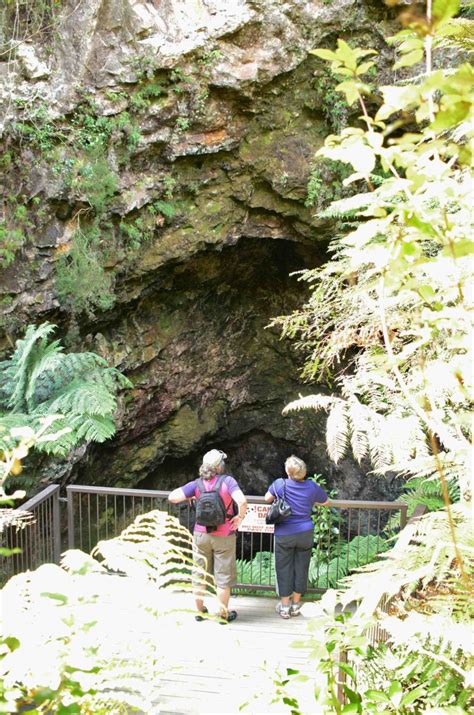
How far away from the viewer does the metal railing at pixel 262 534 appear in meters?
5.16

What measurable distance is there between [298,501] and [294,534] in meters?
0.28

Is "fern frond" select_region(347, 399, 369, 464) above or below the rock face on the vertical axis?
below

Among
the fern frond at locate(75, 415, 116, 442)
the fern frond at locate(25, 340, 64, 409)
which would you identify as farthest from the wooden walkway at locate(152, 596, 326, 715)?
the fern frond at locate(25, 340, 64, 409)

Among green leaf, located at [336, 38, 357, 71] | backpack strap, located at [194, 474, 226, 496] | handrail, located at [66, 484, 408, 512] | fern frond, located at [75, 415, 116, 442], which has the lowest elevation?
handrail, located at [66, 484, 408, 512]

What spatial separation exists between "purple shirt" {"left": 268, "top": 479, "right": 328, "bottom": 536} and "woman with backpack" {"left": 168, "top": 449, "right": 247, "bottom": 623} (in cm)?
38

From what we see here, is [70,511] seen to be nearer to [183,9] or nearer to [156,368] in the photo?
[156,368]

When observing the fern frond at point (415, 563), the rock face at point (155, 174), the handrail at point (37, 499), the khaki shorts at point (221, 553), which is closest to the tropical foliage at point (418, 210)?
the fern frond at point (415, 563)

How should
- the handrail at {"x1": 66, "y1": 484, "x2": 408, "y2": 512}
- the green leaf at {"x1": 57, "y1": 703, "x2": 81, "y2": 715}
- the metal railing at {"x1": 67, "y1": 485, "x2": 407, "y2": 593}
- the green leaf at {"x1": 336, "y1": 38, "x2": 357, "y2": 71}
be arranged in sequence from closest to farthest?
the green leaf at {"x1": 57, "y1": 703, "x2": 81, "y2": 715}, the green leaf at {"x1": 336, "y1": 38, "x2": 357, "y2": 71}, the handrail at {"x1": 66, "y1": 484, "x2": 408, "y2": 512}, the metal railing at {"x1": 67, "y1": 485, "x2": 407, "y2": 593}

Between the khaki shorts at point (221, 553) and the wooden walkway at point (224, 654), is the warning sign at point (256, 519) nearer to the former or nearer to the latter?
the khaki shorts at point (221, 553)

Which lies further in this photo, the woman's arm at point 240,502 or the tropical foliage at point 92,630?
the woman's arm at point 240,502

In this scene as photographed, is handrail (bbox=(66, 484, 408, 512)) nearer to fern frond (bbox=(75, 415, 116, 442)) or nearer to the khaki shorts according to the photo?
the khaki shorts

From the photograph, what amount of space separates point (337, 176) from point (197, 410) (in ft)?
16.1

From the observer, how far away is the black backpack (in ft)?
14.5

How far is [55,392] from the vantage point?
6809 millimetres
